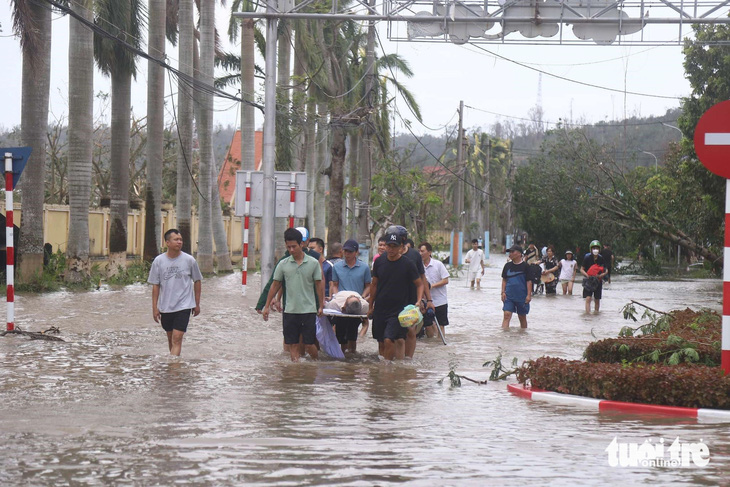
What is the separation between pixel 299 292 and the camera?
11656 millimetres

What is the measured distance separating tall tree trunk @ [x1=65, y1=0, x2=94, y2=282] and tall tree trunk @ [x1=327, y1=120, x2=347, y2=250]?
26.8ft

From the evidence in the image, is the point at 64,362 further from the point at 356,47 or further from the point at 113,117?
the point at 356,47

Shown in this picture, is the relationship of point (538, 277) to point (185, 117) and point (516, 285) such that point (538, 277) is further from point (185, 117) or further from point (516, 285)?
point (185, 117)

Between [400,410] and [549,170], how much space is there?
4721 cm

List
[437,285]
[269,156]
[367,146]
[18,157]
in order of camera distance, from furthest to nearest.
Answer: [367,146]
[269,156]
[437,285]
[18,157]

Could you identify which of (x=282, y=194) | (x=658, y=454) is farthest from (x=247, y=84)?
(x=658, y=454)

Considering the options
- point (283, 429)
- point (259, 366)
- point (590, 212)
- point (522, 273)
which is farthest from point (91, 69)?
point (590, 212)

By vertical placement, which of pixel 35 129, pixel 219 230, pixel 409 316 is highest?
pixel 35 129

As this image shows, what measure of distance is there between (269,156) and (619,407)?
39.8 ft

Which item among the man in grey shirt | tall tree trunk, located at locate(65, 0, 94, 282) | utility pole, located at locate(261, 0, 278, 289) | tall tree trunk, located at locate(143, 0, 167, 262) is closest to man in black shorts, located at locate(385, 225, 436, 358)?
the man in grey shirt

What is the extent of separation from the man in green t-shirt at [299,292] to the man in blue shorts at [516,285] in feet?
20.1

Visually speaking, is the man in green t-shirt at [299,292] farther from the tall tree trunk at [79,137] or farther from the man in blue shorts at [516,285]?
the tall tree trunk at [79,137]

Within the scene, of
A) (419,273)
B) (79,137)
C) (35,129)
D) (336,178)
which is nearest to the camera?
(419,273)

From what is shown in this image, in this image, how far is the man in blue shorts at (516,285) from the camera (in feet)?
56.3
